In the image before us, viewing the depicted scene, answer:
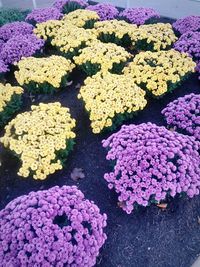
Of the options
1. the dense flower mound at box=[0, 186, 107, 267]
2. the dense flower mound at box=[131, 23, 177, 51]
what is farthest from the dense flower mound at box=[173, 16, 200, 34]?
the dense flower mound at box=[0, 186, 107, 267]

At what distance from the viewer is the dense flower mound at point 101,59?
191 inches

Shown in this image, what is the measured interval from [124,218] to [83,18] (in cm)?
420

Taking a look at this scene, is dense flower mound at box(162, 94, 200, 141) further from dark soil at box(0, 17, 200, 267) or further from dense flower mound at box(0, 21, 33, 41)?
dense flower mound at box(0, 21, 33, 41)

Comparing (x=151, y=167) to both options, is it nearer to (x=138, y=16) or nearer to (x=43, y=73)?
(x=43, y=73)

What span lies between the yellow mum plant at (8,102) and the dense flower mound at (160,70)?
1.57m

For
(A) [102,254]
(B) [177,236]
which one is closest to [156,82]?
(B) [177,236]

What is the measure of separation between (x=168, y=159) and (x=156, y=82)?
1494 millimetres

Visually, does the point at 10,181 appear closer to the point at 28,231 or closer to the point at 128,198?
the point at 28,231

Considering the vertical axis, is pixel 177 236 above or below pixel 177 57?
below

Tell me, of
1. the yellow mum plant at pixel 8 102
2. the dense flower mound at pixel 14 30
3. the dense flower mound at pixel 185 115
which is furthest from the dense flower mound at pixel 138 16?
the yellow mum plant at pixel 8 102

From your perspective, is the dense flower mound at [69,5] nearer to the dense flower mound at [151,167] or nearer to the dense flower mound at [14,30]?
the dense flower mound at [14,30]

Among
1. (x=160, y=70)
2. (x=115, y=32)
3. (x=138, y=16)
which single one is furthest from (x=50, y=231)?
(x=138, y=16)

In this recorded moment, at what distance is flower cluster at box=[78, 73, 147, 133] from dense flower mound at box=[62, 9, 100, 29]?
219 centimetres

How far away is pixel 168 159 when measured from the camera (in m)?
3.47
